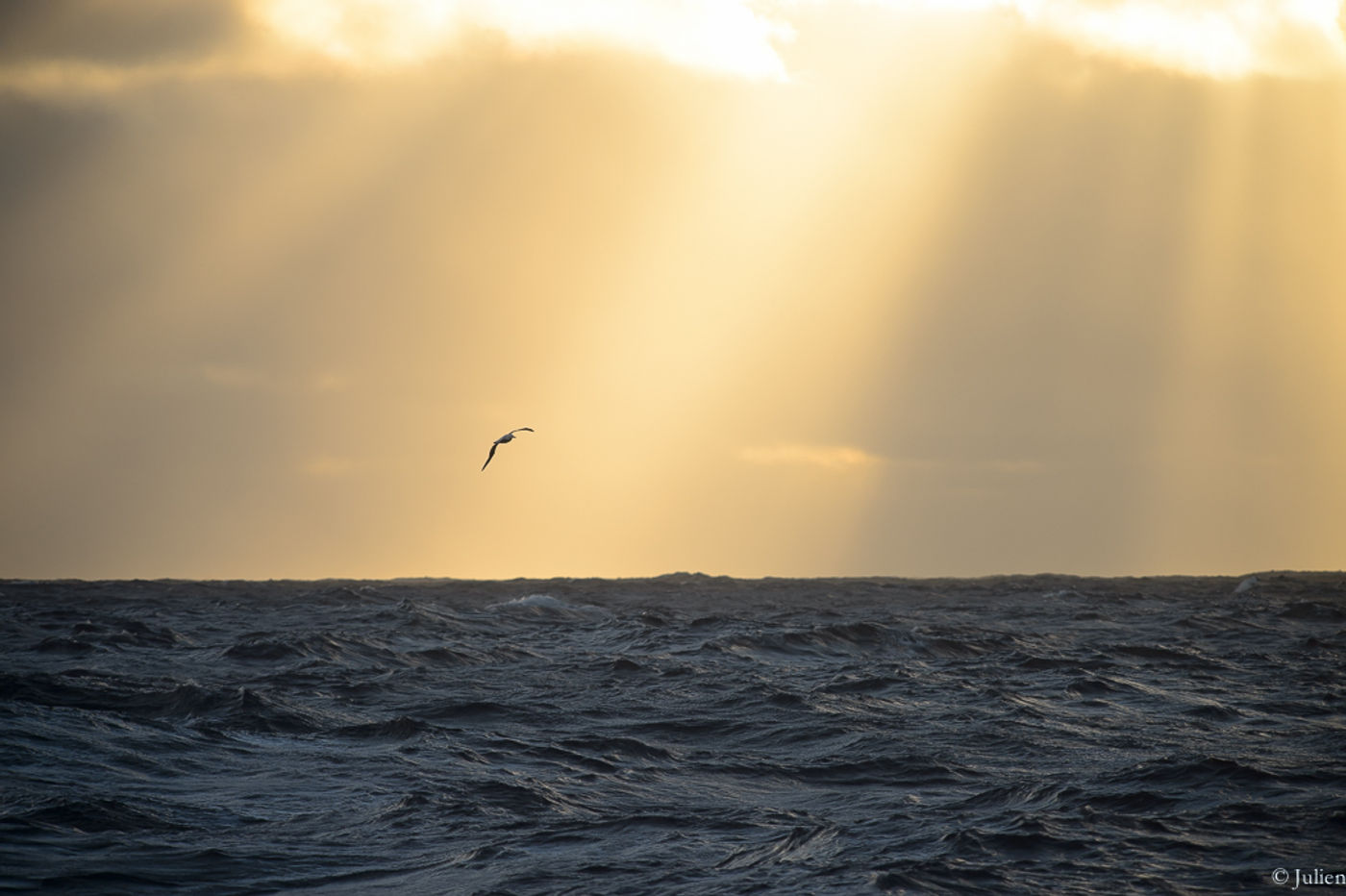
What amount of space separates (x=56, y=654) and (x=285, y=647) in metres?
5.94

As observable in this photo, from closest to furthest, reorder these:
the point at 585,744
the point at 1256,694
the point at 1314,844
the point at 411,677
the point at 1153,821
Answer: the point at 1314,844 → the point at 1153,821 → the point at 585,744 → the point at 1256,694 → the point at 411,677

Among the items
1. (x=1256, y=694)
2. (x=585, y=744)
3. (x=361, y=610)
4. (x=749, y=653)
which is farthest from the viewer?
(x=361, y=610)

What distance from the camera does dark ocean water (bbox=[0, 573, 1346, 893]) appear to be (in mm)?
12203

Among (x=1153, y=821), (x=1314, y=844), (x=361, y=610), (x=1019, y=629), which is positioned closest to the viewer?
(x=1314, y=844)

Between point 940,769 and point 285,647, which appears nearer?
point 940,769

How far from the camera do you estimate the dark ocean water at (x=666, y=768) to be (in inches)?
480

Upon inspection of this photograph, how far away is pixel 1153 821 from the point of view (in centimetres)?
1359

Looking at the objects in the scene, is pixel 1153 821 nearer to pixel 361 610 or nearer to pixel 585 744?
pixel 585 744

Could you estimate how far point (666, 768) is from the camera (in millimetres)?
17984

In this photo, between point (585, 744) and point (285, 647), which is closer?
point (585, 744)

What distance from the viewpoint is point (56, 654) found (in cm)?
3198

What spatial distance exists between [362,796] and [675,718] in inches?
315

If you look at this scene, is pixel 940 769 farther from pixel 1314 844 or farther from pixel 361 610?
pixel 361 610

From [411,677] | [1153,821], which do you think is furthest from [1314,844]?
[411,677]
